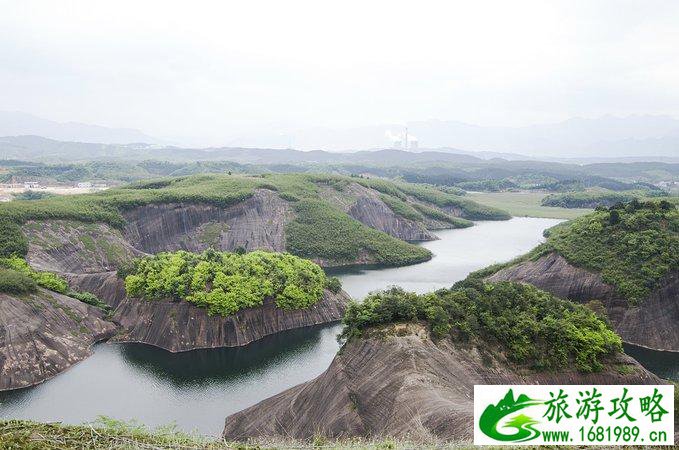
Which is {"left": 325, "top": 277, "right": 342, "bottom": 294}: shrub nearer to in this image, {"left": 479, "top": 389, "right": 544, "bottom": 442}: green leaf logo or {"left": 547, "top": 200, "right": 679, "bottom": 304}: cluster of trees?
{"left": 547, "top": 200, "right": 679, "bottom": 304}: cluster of trees

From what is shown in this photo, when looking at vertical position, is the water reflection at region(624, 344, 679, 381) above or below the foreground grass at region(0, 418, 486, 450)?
below

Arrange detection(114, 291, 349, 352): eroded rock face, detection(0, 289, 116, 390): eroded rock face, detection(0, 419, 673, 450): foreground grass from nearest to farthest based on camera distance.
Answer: detection(0, 419, 673, 450): foreground grass, detection(0, 289, 116, 390): eroded rock face, detection(114, 291, 349, 352): eroded rock face

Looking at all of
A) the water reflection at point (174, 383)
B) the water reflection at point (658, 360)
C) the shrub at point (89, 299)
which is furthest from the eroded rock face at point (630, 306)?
the shrub at point (89, 299)

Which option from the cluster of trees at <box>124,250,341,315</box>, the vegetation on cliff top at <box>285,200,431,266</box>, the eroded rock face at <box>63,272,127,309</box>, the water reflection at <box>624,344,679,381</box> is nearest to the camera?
the water reflection at <box>624,344,679,381</box>

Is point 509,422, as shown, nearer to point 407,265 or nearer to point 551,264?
point 551,264

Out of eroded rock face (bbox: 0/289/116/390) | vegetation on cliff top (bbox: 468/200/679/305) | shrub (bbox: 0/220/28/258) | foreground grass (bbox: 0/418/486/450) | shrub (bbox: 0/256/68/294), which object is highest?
vegetation on cliff top (bbox: 468/200/679/305)

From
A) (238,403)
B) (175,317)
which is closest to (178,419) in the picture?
(238,403)

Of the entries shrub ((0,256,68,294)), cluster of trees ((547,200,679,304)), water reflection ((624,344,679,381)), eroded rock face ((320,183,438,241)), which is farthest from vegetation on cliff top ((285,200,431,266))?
water reflection ((624,344,679,381))

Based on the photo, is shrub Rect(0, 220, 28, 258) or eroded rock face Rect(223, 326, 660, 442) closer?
eroded rock face Rect(223, 326, 660, 442)
